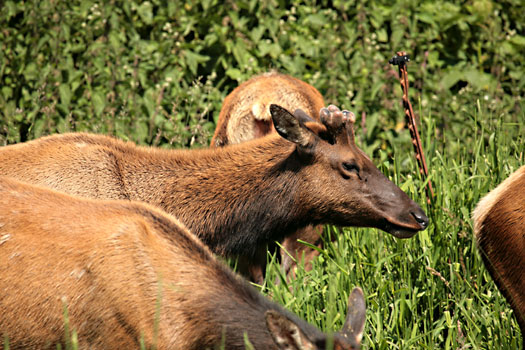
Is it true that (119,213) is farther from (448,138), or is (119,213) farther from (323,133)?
(448,138)

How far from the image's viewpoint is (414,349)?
4.40 m

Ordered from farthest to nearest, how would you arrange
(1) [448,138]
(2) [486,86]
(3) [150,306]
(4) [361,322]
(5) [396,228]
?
(2) [486,86] → (1) [448,138] → (5) [396,228] → (3) [150,306] → (4) [361,322]

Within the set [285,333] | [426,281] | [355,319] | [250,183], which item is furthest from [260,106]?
[285,333]

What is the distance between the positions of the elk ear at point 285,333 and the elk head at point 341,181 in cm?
213

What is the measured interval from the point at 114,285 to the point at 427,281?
2.14 metres

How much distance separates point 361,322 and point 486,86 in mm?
5350

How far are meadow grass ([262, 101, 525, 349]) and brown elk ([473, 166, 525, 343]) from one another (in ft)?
1.11

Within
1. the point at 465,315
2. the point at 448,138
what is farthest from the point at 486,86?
the point at 465,315

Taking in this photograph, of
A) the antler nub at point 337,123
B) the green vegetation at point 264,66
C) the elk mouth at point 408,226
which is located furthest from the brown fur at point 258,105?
the elk mouth at point 408,226

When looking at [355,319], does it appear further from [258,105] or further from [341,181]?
[258,105]

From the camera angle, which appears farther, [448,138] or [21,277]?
[448,138]

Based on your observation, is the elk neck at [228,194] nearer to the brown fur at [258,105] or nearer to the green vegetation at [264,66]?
the green vegetation at [264,66]

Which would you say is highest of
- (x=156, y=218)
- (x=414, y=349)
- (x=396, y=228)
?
(x=156, y=218)

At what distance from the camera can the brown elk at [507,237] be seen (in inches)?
153
